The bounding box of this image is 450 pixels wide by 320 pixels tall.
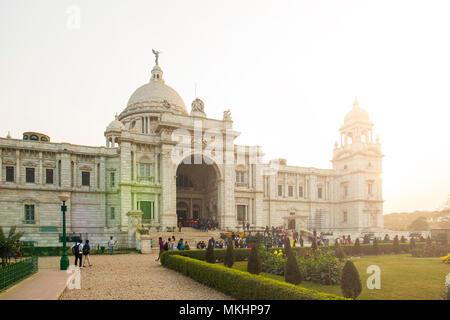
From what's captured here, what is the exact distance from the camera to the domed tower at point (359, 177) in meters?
52.6

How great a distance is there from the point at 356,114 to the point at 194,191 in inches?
1091

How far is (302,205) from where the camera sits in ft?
179

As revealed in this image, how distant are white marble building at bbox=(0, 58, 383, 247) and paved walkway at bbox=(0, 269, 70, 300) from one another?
15.5 meters

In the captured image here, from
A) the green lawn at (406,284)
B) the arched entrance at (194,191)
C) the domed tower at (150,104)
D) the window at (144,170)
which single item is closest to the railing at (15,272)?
the green lawn at (406,284)

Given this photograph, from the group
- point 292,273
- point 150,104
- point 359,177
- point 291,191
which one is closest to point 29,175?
point 150,104

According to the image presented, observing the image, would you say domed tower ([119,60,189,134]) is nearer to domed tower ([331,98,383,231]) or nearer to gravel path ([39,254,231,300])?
domed tower ([331,98,383,231])

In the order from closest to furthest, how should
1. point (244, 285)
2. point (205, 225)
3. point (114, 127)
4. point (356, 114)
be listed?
point (244, 285)
point (205, 225)
point (114, 127)
point (356, 114)

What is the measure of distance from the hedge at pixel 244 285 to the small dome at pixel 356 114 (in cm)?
4522

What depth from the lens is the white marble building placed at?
39062 millimetres

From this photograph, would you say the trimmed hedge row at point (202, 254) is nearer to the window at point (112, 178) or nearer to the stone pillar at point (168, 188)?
the stone pillar at point (168, 188)

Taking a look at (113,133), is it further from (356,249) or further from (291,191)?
(356,249)

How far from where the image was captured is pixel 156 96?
58.8 m
